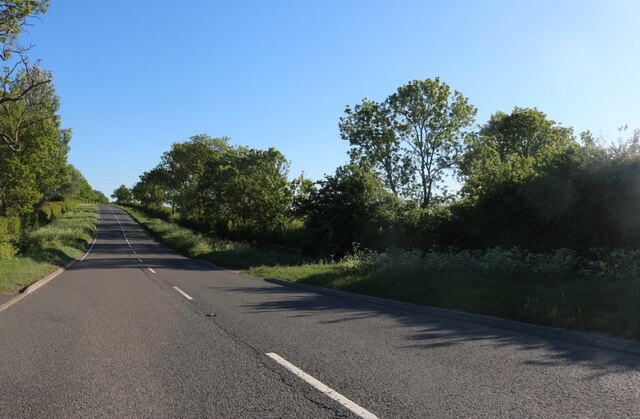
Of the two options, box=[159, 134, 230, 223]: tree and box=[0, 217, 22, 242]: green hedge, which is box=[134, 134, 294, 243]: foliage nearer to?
box=[159, 134, 230, 223]: tree

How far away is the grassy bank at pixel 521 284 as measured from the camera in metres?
8.61

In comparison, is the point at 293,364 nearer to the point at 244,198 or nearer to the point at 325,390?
the point at 325,390

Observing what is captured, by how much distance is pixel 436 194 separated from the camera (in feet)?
135

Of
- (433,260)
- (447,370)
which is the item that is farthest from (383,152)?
(447,370)

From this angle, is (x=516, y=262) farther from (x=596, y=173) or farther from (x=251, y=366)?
(x=251, y=366)

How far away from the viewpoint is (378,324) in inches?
372

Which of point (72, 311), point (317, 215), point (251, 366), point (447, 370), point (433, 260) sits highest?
point (317, 215)

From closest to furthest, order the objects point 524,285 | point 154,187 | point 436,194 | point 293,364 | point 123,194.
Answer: point 293,364 → point 524,285 → point 436,194 → point 154,187 → point 123,194

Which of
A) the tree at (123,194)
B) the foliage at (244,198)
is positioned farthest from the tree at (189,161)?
the tree at (123,194)

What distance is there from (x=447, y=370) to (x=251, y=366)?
246 centimetres

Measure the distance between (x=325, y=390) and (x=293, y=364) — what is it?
1.16m

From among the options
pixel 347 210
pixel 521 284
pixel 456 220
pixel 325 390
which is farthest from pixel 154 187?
pixel 325 390

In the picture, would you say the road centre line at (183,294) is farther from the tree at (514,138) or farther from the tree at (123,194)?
the tree at (123,194)

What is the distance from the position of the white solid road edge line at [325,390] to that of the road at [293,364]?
0.10 feet
